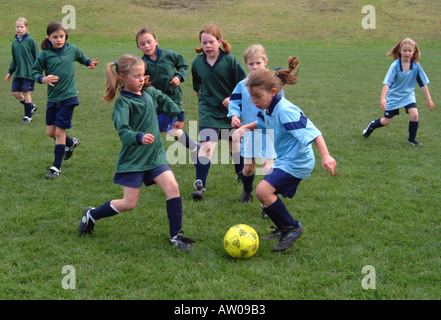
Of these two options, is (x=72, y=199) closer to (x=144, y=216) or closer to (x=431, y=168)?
(x=144, y=216)

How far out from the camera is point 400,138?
8.48 m

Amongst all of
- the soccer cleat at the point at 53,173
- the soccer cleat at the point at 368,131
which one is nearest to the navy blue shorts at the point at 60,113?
the soccer cleat at the point at 53,173

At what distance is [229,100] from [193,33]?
32.7 metres

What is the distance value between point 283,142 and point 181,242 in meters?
1.32

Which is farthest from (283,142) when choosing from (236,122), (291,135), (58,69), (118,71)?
(58,69)

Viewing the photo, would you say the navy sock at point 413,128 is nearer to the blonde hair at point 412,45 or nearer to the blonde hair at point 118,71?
the blonde hair at point 412,45

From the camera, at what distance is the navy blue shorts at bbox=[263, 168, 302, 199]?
161 inches

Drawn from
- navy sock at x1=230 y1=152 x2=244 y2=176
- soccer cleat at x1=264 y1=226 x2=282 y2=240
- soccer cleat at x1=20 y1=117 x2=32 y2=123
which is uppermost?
soccer cleat at x1=20 y1=117 x2=32 y2=123

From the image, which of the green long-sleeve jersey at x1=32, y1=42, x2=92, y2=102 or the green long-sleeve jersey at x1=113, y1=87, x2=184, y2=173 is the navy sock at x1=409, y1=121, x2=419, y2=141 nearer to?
the green long-sleeve jersey at x1=113, y1=87, x2=184, y2=173

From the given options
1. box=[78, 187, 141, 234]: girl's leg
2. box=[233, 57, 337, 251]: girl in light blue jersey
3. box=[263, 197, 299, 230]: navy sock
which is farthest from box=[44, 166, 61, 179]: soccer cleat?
box=[263, 197, 299, 230]: navy sock

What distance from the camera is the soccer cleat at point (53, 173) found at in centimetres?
620

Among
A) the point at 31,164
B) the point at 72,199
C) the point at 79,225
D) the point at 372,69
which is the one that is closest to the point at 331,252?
the point at 79,225

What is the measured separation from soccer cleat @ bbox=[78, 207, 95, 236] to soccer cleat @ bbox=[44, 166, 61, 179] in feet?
6.38
